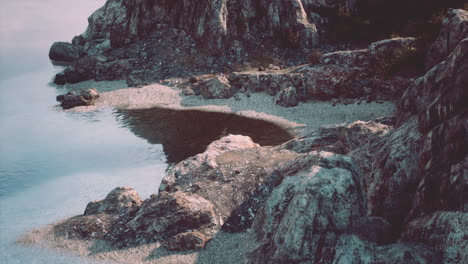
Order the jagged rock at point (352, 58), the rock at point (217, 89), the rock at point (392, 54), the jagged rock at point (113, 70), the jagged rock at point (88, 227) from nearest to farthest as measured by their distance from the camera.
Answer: the jagged rock at point (88, 227)
the rock at point (392, 54)
the jagged rock at point (352, 58)
the rock at point (217, 89)
the jagged rock at point (113, 70)

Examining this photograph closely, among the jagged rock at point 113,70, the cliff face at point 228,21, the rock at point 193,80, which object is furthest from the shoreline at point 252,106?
the cliff face at point 228,21

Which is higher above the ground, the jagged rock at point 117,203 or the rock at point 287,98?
the rock at point 287,98

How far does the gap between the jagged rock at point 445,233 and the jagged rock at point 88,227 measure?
13.4 m

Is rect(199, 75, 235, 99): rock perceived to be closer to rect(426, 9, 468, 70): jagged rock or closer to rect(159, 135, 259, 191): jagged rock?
rect(159, 135, 259, 191): jagged rock

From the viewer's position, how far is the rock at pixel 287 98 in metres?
36.9

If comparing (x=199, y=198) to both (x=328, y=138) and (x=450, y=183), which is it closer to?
(x=328, y=138)

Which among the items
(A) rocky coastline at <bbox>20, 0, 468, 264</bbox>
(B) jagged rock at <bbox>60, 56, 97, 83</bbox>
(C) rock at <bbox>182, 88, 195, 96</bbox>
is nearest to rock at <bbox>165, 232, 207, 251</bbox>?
(A) rocky coastline at <bbox>20, 0, 468, 264</bbox>

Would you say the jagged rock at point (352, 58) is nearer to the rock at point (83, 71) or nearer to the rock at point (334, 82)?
the rock at point (334, 82)

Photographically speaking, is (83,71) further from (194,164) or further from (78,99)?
(194,164)

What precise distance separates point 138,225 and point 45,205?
9.84m

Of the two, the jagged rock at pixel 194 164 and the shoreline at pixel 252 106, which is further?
the shoreline at pixel 252 106

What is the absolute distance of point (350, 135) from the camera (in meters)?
16.7

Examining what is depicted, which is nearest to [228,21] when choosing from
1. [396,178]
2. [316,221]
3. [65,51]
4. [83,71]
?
[83,71]

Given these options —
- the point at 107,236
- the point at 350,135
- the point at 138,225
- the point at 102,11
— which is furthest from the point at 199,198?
the point at 102,11
